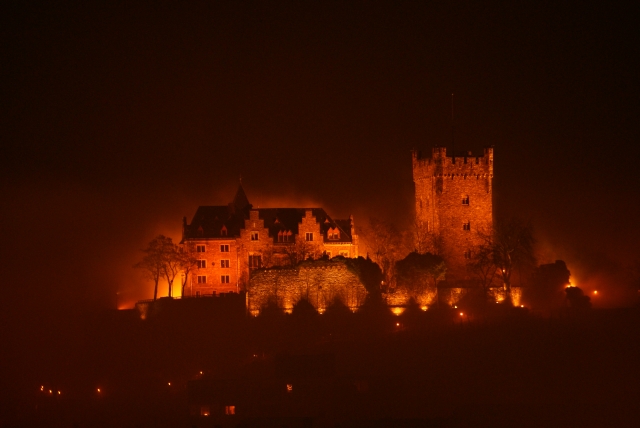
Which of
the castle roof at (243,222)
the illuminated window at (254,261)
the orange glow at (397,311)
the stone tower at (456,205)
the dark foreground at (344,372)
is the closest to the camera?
the dark foreground at (344,372)

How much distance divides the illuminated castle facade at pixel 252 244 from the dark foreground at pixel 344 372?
21.5 feet

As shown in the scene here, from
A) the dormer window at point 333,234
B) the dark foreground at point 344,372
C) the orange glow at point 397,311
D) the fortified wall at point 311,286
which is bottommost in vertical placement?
the dark foreground at point 344,372

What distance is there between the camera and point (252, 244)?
104 metres

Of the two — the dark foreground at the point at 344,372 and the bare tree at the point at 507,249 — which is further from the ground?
the bare tree at the point at 507,249

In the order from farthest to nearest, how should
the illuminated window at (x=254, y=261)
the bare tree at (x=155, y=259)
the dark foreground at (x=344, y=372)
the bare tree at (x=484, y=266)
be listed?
the illuminated window at (x=254, y=261)
the bare tree at (x=155, y=259)
the bare tree at (x=484, y=266)
the dark foreground at (x=344, y=372)

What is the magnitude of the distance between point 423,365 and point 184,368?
17961 mm

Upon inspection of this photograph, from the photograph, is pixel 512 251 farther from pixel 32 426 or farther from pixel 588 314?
pixel 32 426

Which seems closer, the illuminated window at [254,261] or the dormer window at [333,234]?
the illuminated window at [254,261]

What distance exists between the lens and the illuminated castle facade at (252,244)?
10312cm

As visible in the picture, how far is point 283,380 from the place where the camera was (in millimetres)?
80000

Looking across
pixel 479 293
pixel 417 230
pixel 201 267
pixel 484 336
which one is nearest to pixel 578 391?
pixel 484 336

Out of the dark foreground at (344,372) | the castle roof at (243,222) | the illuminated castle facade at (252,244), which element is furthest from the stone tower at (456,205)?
the castle roof at (243,222)

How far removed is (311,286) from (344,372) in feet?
39.5

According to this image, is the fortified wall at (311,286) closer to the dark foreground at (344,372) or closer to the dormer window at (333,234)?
the dark foreground at (344,372)
